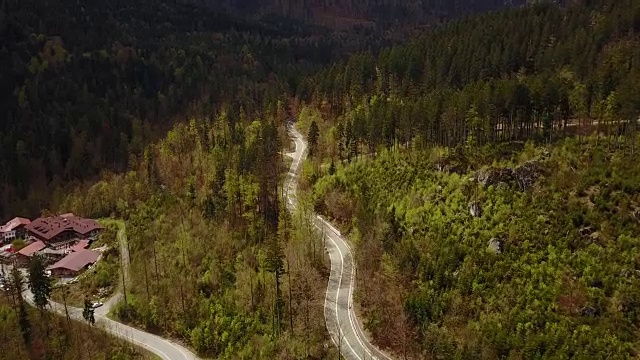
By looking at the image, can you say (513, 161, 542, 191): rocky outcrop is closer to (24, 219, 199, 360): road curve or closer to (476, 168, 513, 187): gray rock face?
(476, 168, 513, 187): gray rock face

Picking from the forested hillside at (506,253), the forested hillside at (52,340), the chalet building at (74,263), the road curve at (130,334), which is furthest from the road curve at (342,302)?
the chalet building at (74,263)

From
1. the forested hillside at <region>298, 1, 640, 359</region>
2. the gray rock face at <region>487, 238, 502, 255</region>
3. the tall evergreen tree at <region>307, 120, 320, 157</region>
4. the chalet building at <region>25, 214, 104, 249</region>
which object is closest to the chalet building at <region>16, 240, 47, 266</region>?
the chalet building at <region>25, 214, 104, 249</region>

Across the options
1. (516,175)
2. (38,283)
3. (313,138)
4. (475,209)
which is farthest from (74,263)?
(516,175)

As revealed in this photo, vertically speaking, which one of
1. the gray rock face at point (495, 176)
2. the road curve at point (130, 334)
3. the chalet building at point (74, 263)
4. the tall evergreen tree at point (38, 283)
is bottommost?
the road curve at point (130, 334)

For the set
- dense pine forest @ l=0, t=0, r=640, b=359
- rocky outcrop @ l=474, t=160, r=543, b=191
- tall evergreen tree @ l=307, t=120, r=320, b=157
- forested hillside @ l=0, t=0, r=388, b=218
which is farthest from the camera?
forested hillside @ l=0, t=0, r=388, b=218

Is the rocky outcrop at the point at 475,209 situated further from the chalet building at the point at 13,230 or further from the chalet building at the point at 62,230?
the chalet building at the point at 13,230

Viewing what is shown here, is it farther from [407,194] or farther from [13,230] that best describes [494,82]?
[13,230]

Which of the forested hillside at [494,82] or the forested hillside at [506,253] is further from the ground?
the forested hillside at [494,82]
